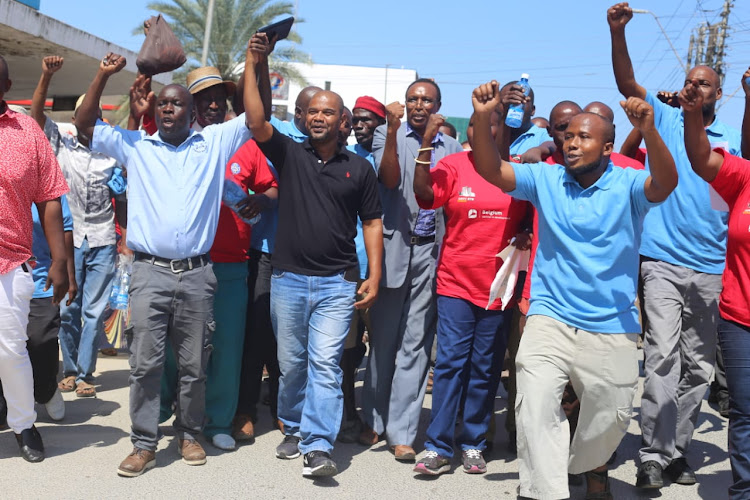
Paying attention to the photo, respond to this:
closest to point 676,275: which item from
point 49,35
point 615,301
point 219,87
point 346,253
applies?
point 615,301

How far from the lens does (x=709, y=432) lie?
22.1 ft

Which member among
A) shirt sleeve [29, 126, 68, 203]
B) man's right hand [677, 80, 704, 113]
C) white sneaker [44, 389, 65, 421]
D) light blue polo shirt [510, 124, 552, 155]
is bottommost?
white sneaker [44, 389, 65, 421]

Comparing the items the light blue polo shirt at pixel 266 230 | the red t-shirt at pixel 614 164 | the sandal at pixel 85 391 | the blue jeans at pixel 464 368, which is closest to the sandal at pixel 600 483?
the blue jeans at pixel 464 368

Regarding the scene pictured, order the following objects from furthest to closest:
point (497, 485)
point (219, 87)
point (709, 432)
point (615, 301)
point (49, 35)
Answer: point (49, 35)
point (709, 432)
point (219, 87)
point (497, 485)
point (615, 301)

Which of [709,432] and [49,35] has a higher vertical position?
Result: [49,35]

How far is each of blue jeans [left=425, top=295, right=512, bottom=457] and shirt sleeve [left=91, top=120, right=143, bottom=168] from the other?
2.24 metres

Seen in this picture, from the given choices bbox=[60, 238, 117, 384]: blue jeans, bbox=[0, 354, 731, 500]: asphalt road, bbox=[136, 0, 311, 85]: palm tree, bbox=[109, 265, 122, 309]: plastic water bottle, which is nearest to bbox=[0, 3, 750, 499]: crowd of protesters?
bbox=[0, 354, 731, 500]: asphalt road

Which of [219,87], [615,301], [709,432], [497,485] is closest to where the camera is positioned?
[615,301]

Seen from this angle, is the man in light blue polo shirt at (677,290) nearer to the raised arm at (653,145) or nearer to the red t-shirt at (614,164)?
the red t-shirt at (614,164)

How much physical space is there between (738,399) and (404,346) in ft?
7.17

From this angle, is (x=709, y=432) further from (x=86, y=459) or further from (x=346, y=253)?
(x=86, y=459)

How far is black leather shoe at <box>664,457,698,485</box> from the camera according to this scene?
17.5 feet

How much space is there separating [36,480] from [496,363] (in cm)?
295

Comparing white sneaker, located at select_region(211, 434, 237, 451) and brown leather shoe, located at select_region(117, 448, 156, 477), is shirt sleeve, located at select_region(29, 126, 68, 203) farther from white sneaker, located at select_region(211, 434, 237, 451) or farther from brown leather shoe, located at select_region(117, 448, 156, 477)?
white sneaker, located at select_region(211, 434, 237, 451)
